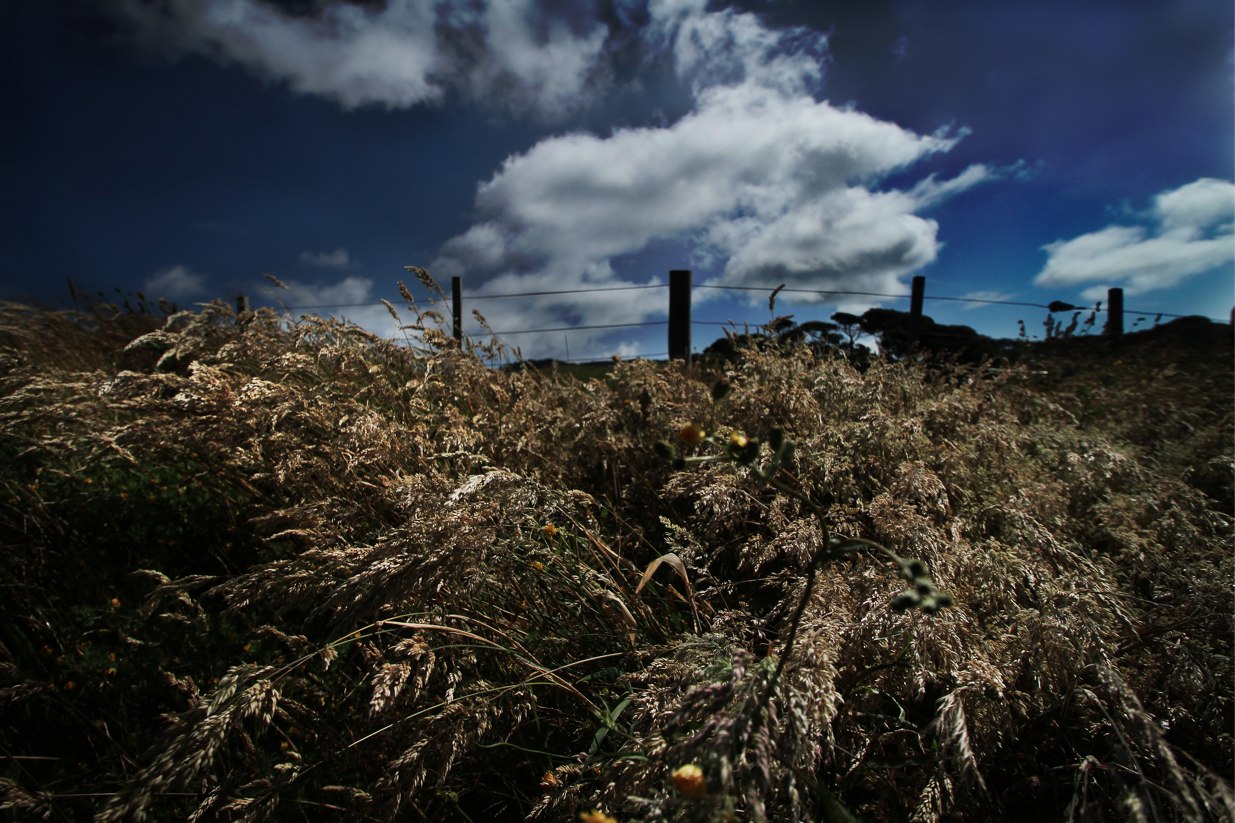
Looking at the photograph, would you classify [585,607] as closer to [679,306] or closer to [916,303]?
[679,306]

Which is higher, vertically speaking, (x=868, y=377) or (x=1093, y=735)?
(x=868, y=377)

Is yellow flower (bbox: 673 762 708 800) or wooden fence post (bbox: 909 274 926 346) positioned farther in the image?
wooden fence post (bbox: 909 274 926 346)

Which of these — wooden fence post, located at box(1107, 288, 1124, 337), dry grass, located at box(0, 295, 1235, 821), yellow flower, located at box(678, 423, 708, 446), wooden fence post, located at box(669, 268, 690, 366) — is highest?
wooden fence post, located at box(1107, 288, 1124, 337)

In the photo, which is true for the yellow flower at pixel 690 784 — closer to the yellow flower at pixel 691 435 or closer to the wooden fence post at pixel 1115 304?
the yellow flower at pixel 691 435

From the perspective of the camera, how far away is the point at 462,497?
1923mm

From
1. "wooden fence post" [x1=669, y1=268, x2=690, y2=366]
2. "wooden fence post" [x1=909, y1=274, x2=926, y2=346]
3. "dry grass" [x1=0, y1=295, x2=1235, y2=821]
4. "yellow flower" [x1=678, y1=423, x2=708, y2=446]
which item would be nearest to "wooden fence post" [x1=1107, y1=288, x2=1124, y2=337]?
"wooden fence post" [x1=909, y1=274, x2=926, y2=346]

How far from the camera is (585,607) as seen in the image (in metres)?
2.06

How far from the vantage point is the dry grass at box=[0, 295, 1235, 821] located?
135 cm

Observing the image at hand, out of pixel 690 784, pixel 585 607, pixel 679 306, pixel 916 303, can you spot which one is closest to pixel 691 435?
pixel 690 784

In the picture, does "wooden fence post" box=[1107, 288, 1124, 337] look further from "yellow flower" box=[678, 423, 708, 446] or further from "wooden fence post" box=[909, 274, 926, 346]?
"yellow flower" box=[678, 423, 708, 446]

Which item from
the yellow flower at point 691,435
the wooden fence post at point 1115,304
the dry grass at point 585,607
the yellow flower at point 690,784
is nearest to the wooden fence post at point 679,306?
the dry grass at point 585,607

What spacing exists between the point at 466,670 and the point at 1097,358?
7.59 metres

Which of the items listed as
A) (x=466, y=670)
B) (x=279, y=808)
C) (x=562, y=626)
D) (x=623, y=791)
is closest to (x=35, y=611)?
(x=279, y=808)

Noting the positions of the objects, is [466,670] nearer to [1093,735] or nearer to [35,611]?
[1093,735]
